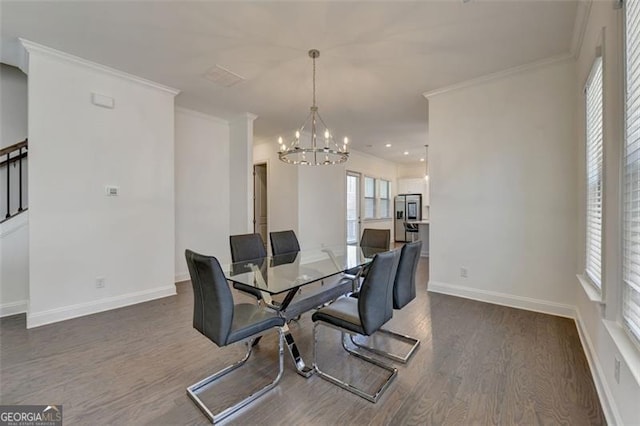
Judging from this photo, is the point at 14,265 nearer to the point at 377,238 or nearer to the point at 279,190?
the point at 279,190

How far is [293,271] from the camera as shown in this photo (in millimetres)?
2627

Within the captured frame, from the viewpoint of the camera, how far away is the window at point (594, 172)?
214 centimetres

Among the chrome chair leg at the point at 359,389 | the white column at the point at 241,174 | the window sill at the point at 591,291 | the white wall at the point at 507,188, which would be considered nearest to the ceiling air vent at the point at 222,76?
the white column at the point at 241,174

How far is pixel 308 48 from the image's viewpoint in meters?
2.83

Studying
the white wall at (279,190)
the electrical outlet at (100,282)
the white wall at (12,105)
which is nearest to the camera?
the electrical outlet at (100,282)

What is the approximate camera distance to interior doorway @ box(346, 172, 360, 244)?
296 inches

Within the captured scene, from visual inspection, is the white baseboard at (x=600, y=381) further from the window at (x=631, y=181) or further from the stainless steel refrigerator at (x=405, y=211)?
the stainless steel refrigerator at (x=405, y=211)

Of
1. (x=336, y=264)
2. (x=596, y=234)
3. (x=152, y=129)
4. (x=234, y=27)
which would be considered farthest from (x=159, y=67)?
(x=596, y=234)

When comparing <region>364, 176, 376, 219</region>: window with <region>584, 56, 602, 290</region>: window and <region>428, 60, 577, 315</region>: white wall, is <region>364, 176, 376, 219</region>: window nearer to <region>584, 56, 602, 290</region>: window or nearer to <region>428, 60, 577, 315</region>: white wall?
<region>428, 60, 577, 315</region>: white wall

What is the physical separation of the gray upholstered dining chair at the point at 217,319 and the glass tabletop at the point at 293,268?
259 mm

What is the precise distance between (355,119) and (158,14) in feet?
11.1

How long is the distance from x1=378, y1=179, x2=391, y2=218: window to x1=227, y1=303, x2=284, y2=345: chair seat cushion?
289 inches
